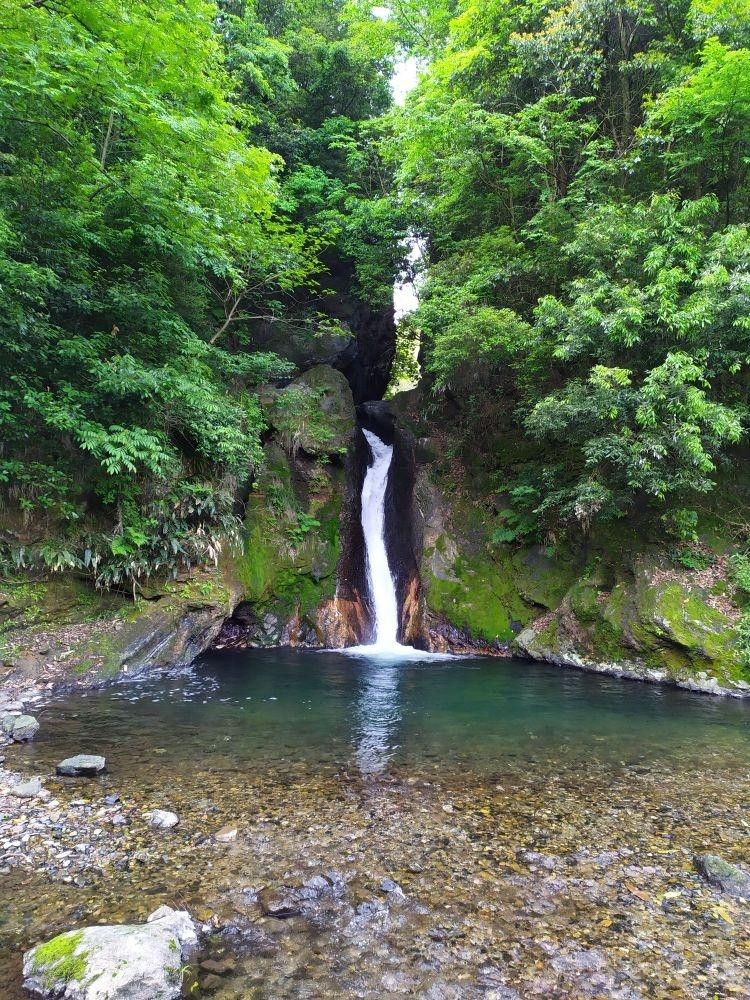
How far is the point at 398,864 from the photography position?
13.6ft

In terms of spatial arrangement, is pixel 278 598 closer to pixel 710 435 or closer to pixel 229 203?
pixel 229 203

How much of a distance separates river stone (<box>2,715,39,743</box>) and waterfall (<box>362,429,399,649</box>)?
30.5 feet

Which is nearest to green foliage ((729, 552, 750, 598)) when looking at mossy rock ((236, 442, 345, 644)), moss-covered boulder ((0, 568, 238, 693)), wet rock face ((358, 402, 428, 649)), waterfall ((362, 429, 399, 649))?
wet rock face ((358, 402, 428, 649))

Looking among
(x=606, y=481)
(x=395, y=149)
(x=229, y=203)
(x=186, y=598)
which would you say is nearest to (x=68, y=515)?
(x=186, y=598)

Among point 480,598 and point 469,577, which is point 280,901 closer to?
point 480,598

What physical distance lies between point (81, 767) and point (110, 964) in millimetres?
3139

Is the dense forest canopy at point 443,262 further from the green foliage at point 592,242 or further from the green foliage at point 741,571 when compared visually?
the green foliage at point 741,571

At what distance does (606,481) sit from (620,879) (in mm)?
8922

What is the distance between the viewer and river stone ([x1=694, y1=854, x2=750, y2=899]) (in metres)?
3.88

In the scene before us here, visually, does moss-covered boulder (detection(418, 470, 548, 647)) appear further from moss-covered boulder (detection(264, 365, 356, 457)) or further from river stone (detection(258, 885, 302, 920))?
river stone (detection(258, 885, 302, 920))

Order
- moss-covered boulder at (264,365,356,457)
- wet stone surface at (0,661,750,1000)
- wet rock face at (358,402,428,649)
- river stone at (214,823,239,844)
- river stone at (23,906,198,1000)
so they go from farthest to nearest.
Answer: moss-covered boulder at (264,365,356,457) < wet rock face at (358,402,428,649) < river stone at (214,823,239,844) < wet stone surface at (0,661,750,1000) < river stone at (23,906,198,1000)

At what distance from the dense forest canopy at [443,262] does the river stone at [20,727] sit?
3.49 metres

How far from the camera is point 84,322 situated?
9.80 metres

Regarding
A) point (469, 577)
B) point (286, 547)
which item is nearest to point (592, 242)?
point (469, 577)
